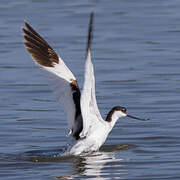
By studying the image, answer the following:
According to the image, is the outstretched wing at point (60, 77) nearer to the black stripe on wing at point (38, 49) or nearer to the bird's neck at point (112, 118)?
the black stripe on wing at point (38, 49)

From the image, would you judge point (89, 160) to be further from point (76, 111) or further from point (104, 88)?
point (104, 88)

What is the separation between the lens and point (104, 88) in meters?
16.3

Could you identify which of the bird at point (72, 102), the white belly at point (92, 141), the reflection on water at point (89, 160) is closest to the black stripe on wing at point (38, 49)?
the bird at point (72, 102)

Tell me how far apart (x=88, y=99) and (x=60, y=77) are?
0.74 meters

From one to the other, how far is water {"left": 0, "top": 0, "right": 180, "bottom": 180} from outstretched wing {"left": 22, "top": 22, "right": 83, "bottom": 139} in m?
0.65

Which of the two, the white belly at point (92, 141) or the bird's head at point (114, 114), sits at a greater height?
the bird's head at point (114, 114)

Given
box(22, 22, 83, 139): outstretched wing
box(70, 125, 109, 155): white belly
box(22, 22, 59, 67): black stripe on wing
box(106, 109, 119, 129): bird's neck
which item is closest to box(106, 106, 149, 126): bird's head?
box(106, 109, 119, 129): bird's neck

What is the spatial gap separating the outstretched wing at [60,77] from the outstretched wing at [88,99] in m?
0.19

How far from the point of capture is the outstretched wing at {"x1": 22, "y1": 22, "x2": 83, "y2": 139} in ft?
37.6

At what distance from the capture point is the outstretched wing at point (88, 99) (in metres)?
10.5

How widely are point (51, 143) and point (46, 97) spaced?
320 centimetres

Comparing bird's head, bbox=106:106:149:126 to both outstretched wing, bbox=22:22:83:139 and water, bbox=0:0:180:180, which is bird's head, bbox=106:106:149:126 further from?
outstretched wing, bbox=22:22:83:139

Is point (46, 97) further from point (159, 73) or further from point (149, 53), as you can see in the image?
point (149, 53)

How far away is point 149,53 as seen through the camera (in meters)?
19.3
